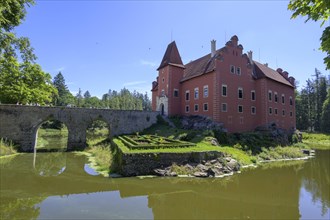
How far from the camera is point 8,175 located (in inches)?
550

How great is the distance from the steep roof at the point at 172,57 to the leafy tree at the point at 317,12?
3196 cm

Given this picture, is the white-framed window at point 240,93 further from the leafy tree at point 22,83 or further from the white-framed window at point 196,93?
the leafy tree at point 22,83

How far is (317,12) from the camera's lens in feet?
12.7

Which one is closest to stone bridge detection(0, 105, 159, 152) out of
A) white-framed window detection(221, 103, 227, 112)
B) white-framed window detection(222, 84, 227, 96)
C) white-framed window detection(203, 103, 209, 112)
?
white-framed window detection(203, 103, 209, 112)

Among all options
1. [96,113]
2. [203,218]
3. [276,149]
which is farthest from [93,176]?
[276,149]

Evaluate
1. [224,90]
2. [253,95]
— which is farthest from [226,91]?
[253,95]

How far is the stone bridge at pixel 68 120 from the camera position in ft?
87.2

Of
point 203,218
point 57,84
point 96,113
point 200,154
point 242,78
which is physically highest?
point 57,84

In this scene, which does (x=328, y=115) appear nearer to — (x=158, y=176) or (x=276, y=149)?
(x=276, y=149)

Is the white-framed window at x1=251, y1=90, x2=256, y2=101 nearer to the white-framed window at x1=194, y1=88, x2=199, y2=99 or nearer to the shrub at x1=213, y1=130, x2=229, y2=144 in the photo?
the white-framed window at x1=194, y1=88, x2=199, y2=99

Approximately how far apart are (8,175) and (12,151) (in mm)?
11759

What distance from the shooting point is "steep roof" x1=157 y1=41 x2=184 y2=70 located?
3631cm

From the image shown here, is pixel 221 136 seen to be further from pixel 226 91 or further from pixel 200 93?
pixel 200 93

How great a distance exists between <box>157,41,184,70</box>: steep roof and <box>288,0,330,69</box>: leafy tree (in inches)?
1258
